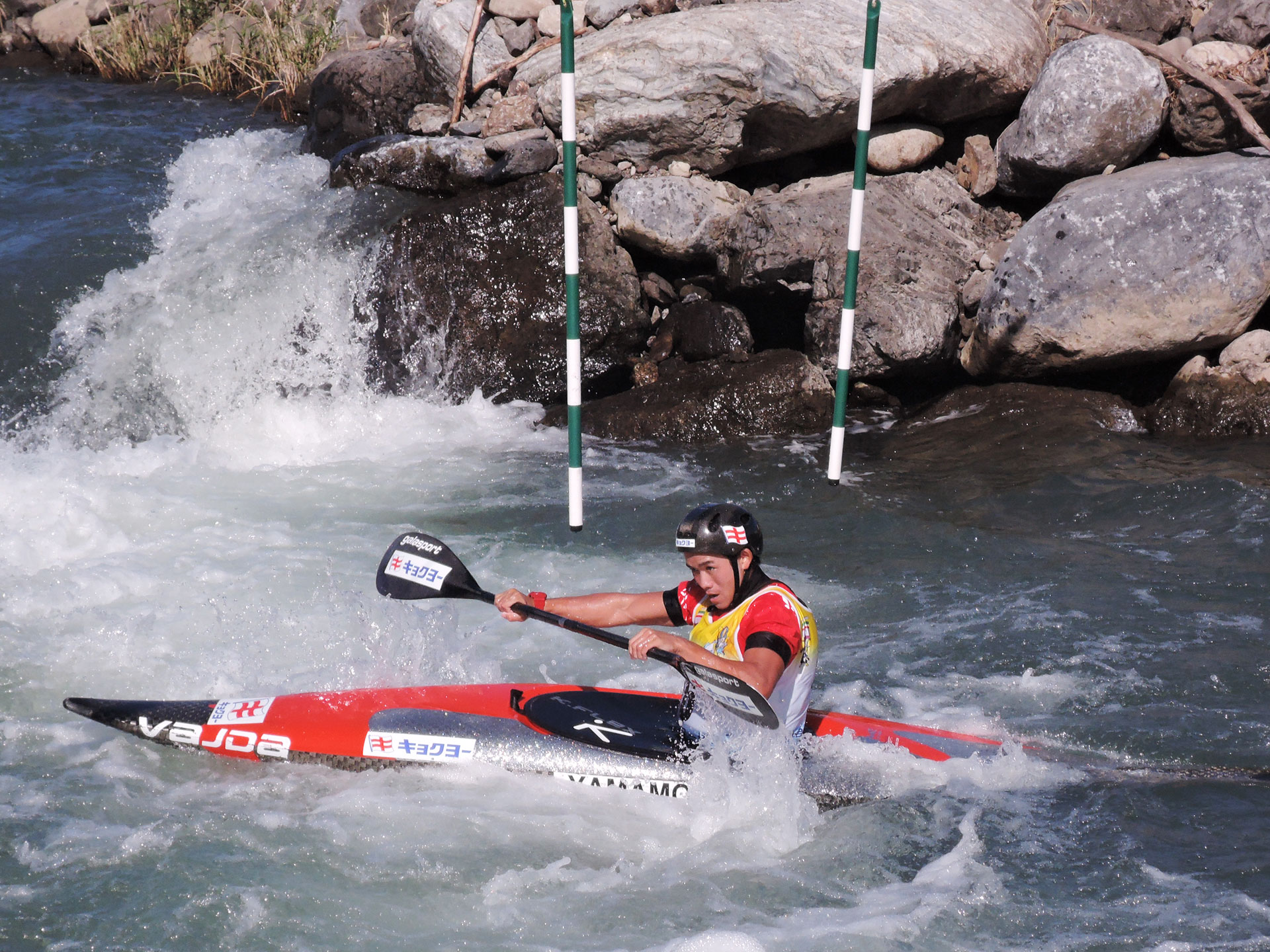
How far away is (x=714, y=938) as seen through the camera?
3.06 m

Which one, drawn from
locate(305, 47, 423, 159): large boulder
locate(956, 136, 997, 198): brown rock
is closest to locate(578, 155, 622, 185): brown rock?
locate(305, 47, 423, 159): large boulder

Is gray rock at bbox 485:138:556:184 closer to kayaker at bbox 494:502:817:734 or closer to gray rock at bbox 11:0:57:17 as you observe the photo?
kayaker at bbox 494:502:817:734

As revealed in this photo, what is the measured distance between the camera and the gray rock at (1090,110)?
698 cm

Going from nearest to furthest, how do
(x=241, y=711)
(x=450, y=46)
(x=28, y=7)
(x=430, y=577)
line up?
(x=241, y=711) < (x=430, y=577) < (x=450, y=46) < (x=28, y=7)

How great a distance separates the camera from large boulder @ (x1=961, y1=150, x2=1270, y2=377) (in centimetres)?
629

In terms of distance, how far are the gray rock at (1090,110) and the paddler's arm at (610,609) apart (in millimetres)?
4857

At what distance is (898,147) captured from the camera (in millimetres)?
7531

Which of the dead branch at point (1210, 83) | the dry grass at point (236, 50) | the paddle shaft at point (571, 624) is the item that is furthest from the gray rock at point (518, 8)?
the paddle shaft at point (571, 624)

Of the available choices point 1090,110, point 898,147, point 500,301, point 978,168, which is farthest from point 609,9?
point 1090,110

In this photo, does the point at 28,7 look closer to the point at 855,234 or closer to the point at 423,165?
the point at 423,165

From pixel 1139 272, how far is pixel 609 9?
4.05 meters

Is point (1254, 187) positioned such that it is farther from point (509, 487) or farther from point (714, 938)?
point (714, 938)

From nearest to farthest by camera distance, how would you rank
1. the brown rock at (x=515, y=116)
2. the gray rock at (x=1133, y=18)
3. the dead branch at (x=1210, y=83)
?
the dead branch at (x=1210, y=83)
the brown rock at (x=515, y=116)
the gray rock at (x=1133, y=18)

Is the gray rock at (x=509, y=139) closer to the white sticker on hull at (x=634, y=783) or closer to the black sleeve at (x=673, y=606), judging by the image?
the black sleeve at (x=673, y=606)
